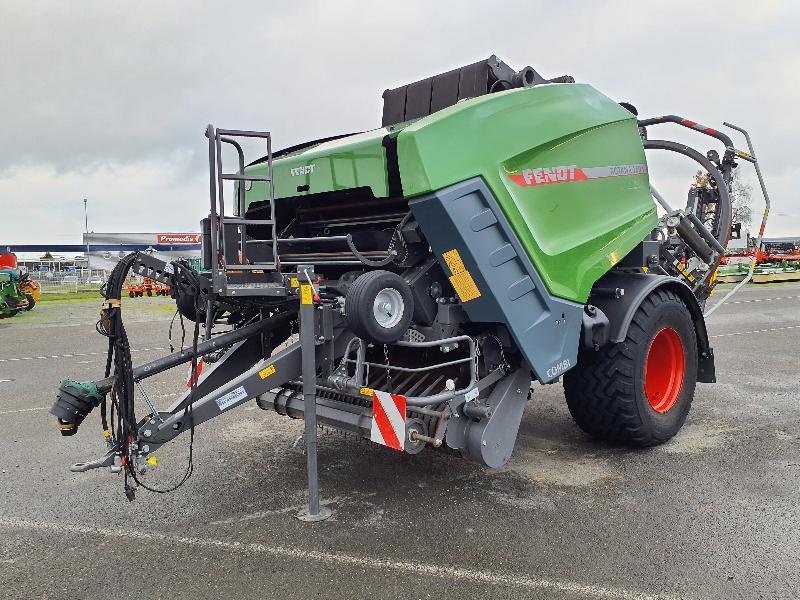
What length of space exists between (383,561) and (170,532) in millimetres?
1213

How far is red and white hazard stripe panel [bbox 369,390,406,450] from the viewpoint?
3.58 metres

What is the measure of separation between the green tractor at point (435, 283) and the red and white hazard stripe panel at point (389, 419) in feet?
0.04

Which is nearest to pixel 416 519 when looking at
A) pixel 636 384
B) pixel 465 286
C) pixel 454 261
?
pixel 465 286

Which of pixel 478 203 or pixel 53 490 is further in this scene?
pixel 53 490

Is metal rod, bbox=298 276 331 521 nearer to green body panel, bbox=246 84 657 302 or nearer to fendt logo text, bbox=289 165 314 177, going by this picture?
green body panel, bbox=246 84 657 302

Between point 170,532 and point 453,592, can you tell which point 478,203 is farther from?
point 170,532

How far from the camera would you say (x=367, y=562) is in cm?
321

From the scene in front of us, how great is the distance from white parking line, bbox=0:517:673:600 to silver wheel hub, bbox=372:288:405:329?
3.88ft

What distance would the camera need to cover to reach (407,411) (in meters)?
3.71

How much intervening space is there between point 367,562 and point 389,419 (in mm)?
759

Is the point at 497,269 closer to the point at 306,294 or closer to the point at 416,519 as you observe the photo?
the point at 306,294

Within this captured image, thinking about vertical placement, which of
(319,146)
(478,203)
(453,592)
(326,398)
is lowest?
(453,592)

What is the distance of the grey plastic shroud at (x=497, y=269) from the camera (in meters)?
3.59

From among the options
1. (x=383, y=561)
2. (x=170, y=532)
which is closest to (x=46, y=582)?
(x=170, y=532)
